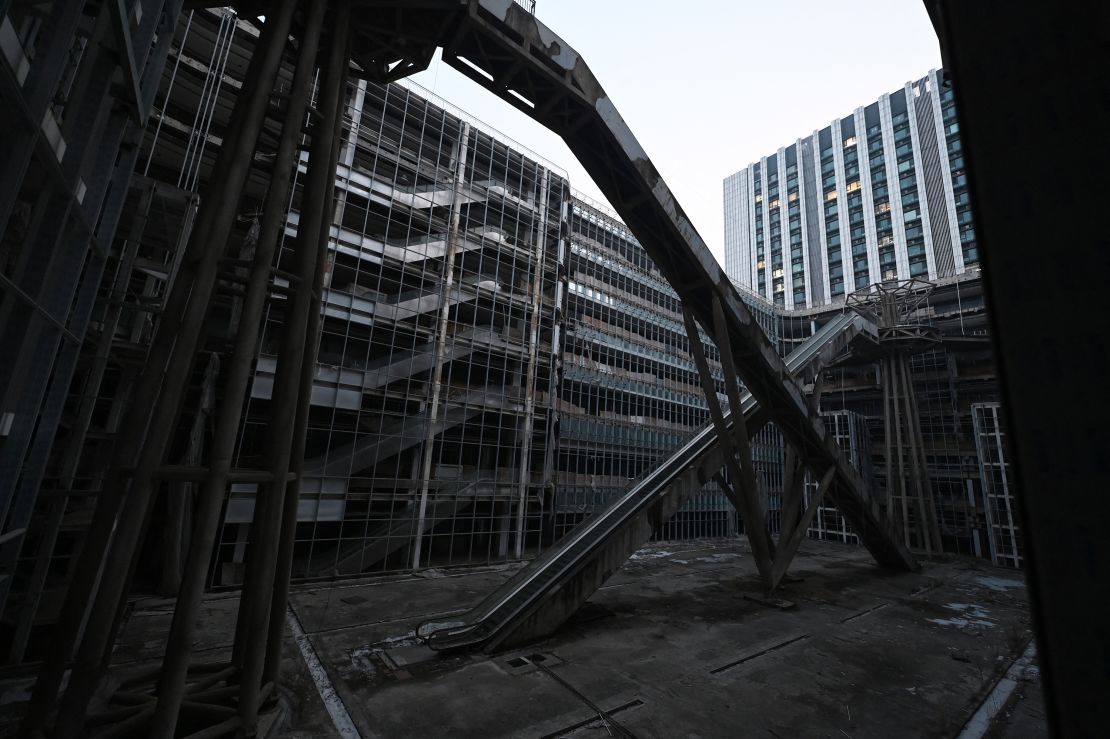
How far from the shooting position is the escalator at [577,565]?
10.0m

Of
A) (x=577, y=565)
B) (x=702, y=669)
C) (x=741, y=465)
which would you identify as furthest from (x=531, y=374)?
(x=702, y=669)

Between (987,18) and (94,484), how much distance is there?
1770 cm

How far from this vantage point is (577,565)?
1155cm

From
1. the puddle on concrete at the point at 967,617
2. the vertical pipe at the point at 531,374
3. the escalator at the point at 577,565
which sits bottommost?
the puddle on concrete at the point at 967,617

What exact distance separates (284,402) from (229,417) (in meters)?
0.84

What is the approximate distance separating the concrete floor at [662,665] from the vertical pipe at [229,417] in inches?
90.0

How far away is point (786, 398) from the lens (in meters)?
15.3

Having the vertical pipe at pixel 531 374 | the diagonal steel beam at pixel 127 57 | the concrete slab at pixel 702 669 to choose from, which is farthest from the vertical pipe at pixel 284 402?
the vertical pipe at pixel 531 374

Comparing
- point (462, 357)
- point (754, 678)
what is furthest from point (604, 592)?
point (462, 357)

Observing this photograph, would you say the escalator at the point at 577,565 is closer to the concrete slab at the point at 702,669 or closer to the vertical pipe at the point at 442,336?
the concrete slab at the point at 702,669

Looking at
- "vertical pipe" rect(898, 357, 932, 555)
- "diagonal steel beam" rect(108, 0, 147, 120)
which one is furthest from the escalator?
"vertical pipe" rect(898, 357, 932, 555)

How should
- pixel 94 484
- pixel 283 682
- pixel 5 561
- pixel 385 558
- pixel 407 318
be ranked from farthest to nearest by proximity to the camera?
pixel 407 318, pixel 385 558, pixel 94 484, pixel 283 682, pixel 5 561

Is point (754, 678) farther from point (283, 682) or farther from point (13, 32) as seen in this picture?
point (13, 32)

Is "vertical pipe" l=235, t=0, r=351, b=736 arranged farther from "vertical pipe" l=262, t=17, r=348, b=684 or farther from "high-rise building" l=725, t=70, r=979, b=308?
"high-rise building" l=725, t=70, r=979, b=308
